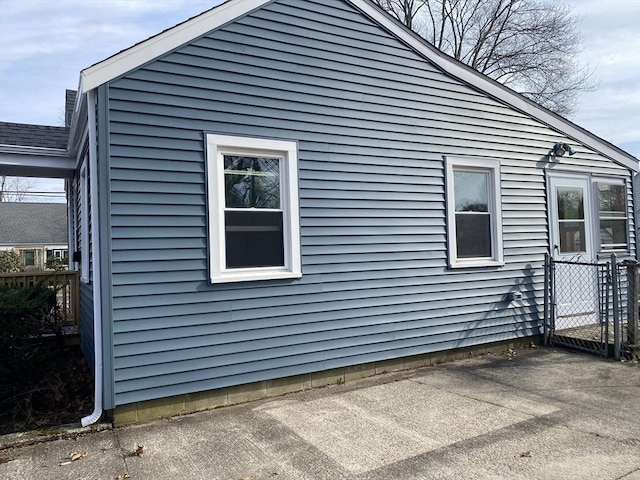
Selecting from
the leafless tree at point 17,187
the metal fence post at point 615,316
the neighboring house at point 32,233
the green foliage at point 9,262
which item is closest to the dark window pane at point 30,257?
the neighboring house at point 32,233

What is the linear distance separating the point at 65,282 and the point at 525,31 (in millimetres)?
21839

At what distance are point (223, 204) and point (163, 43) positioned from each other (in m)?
1.65

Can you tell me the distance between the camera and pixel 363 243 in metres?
5.75

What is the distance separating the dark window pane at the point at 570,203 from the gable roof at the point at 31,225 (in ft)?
107

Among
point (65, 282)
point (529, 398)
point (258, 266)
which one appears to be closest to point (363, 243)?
point (258, 266)

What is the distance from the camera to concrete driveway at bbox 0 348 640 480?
10.9ft

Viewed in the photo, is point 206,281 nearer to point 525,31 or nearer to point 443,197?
point 443,197

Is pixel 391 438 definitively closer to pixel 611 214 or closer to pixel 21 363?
pixel 21 363

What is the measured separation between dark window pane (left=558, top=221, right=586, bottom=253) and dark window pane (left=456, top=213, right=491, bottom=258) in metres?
1.58

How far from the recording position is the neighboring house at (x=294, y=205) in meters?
4.45

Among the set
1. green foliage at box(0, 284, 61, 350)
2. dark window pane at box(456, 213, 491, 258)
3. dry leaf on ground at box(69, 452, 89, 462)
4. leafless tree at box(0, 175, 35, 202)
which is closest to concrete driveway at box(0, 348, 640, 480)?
dry leaf on ground at box(69, 452, 89, 462)

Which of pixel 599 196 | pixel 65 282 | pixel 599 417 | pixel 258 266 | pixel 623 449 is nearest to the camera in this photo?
pixel 623 449

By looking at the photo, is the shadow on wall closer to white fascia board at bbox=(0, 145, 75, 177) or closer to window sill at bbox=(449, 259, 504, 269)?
window sill at bbox=(449, 259, 504, 269)

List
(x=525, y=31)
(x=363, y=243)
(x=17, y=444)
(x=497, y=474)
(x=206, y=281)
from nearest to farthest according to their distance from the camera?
1. (x=497, y=474)
2. (x=17, y=444)
3. (x=206, y=281)
4. (x=363, y=243)
5. (x=525, y=31)
